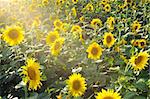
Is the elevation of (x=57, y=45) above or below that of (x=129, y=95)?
above

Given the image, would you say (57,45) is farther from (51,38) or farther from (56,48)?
(51,38)

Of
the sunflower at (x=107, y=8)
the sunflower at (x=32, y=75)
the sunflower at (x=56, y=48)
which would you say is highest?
the sunflower at (x=107, y=8)

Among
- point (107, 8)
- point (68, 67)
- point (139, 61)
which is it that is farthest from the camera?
point (107, 8)

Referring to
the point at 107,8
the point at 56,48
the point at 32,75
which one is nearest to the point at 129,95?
the point at 32,75

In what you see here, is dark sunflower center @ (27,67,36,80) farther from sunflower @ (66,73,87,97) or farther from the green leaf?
the green leaf

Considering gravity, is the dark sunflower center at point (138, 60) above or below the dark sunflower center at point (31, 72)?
above

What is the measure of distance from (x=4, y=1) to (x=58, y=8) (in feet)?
2.75

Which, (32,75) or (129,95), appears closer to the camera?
(32,75)

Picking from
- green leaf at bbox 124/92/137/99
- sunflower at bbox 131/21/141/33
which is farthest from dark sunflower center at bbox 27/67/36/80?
sunflower at bbox 131/21/141/33

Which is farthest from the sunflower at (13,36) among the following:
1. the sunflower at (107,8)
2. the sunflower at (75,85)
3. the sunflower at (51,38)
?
the sunflower at (107,8)

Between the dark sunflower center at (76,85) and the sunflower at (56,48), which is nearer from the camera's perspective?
the dark sunflower center at (76,85)

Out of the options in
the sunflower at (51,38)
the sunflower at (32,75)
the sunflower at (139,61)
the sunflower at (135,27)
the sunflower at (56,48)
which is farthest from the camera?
the sunflower at (135,27)

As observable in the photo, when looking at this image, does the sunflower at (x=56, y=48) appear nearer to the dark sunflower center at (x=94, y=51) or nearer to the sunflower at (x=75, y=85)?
the dark sunflower center at (x=94, y=51)

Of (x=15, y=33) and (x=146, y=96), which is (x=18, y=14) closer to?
(x=15, y=33)
